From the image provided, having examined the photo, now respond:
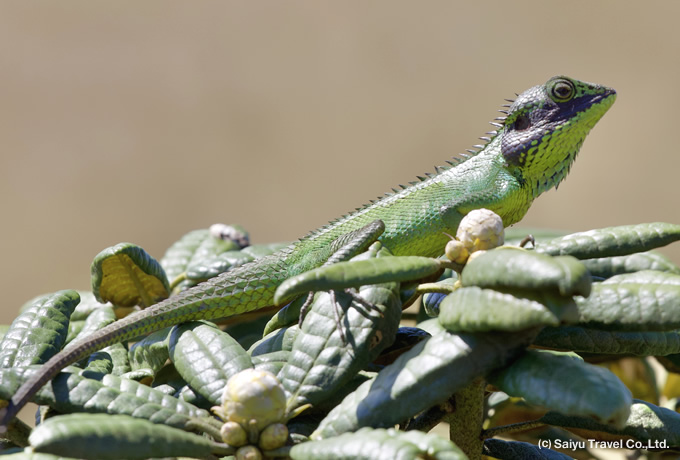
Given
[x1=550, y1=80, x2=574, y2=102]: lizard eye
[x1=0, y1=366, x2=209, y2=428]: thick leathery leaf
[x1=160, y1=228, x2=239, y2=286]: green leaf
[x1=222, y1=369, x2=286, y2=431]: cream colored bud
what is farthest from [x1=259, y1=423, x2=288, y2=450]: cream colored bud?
[x1=550, y1=80, x2=574, y2=102]: lizard eye

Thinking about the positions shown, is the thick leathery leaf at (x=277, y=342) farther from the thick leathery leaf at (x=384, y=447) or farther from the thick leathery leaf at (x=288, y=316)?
the thick leathery leaf at (x=384, y=447)

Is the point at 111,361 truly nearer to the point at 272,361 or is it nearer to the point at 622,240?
the point at 272,361

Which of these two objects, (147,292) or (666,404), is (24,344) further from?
(666,404)

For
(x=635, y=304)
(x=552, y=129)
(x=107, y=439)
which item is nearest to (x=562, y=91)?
(x=552, y=129)

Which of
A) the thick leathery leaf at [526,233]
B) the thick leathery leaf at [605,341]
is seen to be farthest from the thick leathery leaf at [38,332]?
the thick leathery leaf at [526,233]

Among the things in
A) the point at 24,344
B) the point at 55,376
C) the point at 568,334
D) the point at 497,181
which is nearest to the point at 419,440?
the point at 568,334
